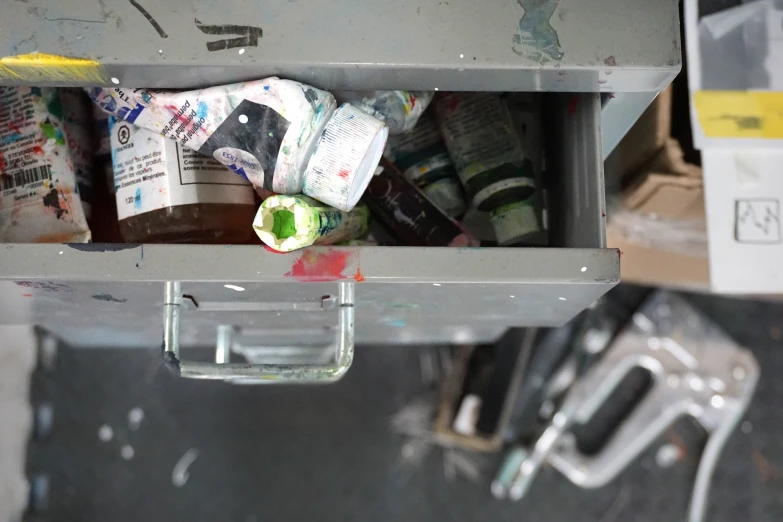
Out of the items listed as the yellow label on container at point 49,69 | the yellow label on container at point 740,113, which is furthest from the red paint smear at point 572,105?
the yellow label on container at point 49,69

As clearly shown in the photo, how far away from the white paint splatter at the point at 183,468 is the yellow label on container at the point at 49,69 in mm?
681

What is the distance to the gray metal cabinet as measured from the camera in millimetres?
386

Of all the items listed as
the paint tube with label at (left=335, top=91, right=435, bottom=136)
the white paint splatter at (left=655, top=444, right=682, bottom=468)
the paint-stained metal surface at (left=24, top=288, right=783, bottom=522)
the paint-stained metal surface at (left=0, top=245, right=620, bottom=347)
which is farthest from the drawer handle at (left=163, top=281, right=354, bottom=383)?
the white paint splatter at (left=655, top=444, right=682, bottom=468)

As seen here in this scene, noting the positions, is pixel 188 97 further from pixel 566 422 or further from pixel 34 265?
pixel 566 422

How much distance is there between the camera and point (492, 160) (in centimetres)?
54

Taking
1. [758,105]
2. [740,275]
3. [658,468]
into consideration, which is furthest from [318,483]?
[758,105]

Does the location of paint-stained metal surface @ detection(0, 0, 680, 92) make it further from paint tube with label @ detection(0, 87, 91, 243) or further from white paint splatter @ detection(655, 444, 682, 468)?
white paint splatter @ detection(655, 444, 682, 468)

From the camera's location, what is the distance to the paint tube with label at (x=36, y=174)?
0.47m

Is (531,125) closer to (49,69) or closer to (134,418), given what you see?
(49,69)

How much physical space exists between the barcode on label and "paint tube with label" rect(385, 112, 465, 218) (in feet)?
0.89

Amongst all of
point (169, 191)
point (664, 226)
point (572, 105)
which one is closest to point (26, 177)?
point (169, 191)

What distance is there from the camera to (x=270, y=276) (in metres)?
0.41

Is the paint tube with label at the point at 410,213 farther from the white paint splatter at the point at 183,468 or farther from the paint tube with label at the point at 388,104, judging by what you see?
the white paint splatter at the point at 183,468

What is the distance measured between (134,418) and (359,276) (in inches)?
27.0
